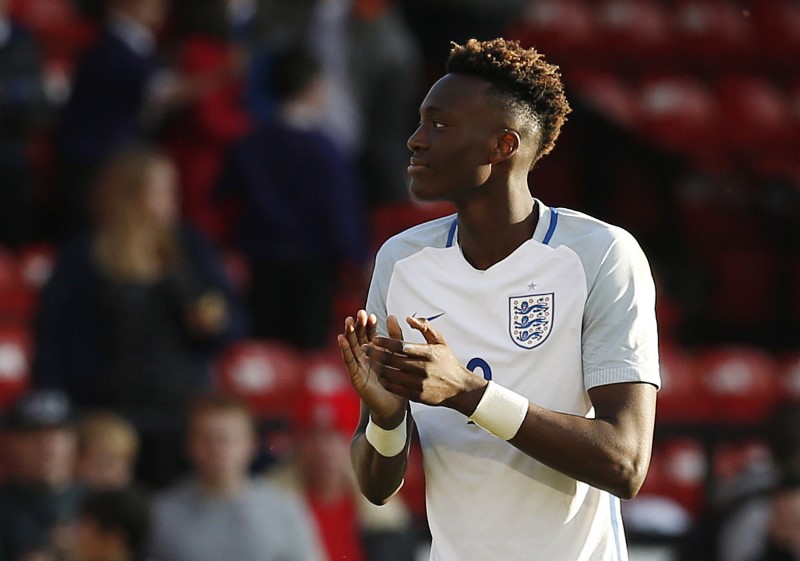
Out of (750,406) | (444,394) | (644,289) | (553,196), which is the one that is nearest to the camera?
(444,394)

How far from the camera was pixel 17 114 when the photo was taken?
28.0 ft

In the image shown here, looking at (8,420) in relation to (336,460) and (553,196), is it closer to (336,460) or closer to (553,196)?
(336,460)

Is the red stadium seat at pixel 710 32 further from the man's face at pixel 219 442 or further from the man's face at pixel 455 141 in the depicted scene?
the man's face at pixel 455 141

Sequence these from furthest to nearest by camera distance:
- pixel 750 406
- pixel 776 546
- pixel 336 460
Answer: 1. pixel 750 406
2. pixel 336 460
3. pixel 776 546

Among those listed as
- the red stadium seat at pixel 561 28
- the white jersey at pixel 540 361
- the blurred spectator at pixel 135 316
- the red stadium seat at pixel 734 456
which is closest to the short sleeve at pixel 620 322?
the white jersey at pixel 540 361

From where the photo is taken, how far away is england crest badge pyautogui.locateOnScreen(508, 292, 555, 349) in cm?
337

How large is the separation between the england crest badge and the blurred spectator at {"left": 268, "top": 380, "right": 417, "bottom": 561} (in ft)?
10.3

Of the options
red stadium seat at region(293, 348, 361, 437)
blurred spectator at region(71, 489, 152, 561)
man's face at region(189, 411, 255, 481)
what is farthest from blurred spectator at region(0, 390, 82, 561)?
red stadium seat at region(293, 348, 361, 437)

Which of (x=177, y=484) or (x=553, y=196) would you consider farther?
(x=553, y=196)

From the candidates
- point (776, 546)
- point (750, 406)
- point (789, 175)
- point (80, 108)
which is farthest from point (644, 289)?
point (789, 175)

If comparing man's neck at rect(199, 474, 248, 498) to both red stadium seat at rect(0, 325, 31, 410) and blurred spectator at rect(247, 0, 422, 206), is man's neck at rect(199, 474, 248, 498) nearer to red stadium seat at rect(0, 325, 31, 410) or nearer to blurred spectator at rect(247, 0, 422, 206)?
red stadium seat at rect(0, 325, 31, 410)

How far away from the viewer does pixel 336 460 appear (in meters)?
6.54

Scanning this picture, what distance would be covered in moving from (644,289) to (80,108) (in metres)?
5.46

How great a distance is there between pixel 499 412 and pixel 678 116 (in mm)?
9708
